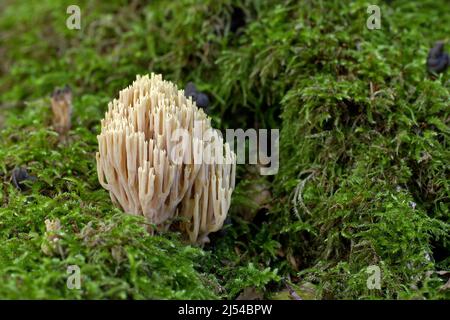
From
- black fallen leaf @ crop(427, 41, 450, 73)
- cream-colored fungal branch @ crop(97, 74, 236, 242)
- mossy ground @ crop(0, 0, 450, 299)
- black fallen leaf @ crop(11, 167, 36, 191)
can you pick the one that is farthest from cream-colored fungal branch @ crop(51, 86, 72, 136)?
black fallen leaf @ crop(427, 41, 450, 73)

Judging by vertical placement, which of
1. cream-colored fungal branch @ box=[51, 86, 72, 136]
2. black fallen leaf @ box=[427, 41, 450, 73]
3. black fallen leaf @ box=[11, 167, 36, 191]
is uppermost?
black fallen leaf @ box=[427, 41, 450, 73]

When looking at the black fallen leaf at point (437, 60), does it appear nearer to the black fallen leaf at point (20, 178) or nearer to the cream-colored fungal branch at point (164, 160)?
the cream-colored fungal branch at point (164, 160)

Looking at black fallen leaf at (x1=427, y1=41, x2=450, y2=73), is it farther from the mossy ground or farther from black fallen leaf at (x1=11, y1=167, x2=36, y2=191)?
black fallen leaf at (x1=11, y1=167, x2=36, y2=191)

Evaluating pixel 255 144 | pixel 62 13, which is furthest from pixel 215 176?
pixel 62 13

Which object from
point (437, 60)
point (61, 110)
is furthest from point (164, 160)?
point (437, 60)

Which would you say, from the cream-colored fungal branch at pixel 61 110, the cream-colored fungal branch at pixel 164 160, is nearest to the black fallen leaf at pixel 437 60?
the cream-colored fungal branch at pixel 164 160

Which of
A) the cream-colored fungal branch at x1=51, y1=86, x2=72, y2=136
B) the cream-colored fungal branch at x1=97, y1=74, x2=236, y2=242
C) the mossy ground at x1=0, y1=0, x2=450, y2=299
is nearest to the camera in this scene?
the mossy ground at x1=0, y1=0, x2=450, y2=299

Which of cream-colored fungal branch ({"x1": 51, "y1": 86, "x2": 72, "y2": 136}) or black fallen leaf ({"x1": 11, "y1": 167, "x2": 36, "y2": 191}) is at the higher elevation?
cream-colored fungal branch ({"x1": 51, "y1": 86, "x2": 72, "y2": 136})
